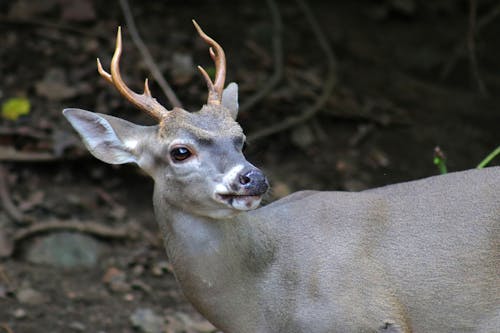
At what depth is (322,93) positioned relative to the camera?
832 cm

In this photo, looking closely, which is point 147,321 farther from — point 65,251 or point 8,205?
point 8,205

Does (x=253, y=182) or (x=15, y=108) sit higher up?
(x=253, y=182)

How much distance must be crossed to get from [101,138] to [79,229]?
2.17 meters

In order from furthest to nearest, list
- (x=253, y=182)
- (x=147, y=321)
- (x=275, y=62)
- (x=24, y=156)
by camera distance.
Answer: (x=275, y=62) → (x=24, y=156) → (x=147, y=321) → (x=253, y=182)

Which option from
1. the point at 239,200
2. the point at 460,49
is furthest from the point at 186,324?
the point at 460,49

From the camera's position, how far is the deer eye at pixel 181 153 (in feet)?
14.6

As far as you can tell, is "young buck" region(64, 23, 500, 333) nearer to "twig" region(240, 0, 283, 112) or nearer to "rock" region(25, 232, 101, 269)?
"rock" region(25, 232, 101, 269)

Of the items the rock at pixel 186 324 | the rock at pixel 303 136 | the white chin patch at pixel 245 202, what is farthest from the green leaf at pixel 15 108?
the white chin patch at pixel 245 202

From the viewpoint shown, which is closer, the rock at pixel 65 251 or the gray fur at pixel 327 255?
the gray fur at pixel 327 255

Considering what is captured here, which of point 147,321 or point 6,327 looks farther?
point 147,321

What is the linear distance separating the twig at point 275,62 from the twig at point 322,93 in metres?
0.25

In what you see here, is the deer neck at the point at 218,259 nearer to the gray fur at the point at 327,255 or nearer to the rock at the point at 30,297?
the gray fur at the point at 327,255

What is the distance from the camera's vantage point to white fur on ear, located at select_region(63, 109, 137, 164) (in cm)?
475

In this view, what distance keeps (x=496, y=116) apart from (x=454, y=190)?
361cm
